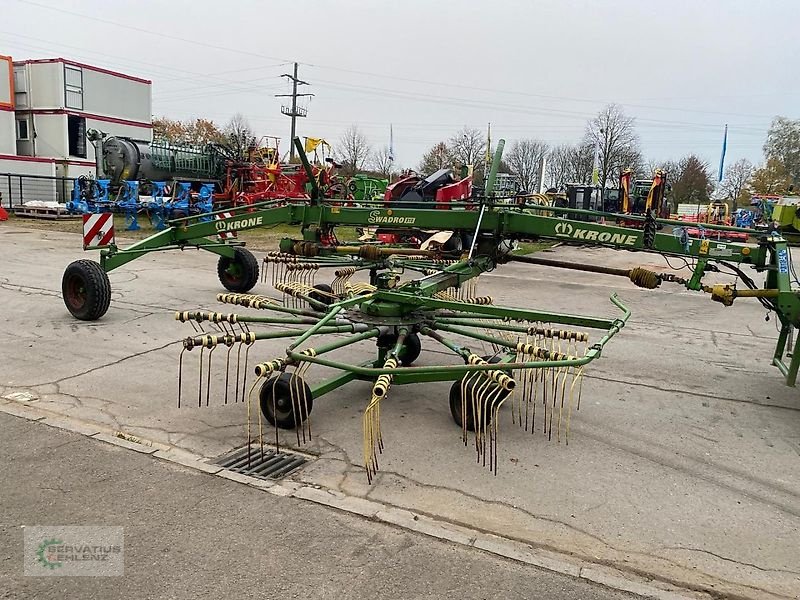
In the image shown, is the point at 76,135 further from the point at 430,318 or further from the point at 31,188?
the point at 430,318

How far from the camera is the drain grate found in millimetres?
3943

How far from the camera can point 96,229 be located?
793 centimetres

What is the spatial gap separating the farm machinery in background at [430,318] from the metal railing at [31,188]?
82.0 ft

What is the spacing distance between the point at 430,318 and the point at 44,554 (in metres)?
3.31

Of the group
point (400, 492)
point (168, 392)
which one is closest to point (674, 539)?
point (400, 492)

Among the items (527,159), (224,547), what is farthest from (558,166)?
(224,547)

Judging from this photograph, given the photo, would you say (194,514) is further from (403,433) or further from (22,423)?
(22,423)

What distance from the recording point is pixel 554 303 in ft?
33.4

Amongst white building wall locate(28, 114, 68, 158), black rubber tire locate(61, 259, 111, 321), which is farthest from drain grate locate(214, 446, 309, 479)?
white building wall locate(28, 114, 68, 158)

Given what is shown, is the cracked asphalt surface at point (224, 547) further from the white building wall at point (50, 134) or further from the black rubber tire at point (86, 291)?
the white building wall at point (50, 134)

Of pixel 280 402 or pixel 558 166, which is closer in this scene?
pixel 280 402

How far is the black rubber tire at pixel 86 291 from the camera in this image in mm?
7531

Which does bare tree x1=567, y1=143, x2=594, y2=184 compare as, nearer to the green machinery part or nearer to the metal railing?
the metal railing

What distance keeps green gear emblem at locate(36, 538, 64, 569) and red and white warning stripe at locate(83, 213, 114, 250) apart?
5.50 meters
